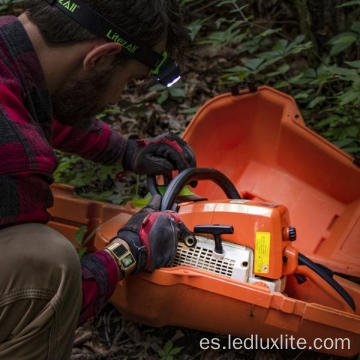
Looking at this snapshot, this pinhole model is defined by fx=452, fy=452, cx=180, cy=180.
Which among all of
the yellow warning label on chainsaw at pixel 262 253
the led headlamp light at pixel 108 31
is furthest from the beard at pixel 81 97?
the yellow warning label on chainsaw at pixel 262 253

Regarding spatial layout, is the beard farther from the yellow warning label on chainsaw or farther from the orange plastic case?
the yellow warning label on chainsaw

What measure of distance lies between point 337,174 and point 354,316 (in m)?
0.94

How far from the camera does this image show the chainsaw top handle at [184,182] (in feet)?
5.89

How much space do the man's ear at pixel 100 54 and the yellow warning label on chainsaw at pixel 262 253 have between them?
0.84m

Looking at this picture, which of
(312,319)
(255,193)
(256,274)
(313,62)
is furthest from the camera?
(313,62)

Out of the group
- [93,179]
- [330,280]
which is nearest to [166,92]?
[93,179]

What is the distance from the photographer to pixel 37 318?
4.33ft

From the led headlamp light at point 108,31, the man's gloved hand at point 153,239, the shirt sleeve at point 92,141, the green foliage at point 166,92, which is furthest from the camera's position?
the green foliage at point 166,92

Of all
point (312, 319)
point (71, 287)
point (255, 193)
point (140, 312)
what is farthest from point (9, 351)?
point (255, 193)

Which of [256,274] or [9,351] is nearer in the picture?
[9,351]

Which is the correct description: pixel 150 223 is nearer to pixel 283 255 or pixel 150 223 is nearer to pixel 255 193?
pixel 283 255

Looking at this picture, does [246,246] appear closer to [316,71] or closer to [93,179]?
[93,179]

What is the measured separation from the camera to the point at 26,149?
1.25 meters

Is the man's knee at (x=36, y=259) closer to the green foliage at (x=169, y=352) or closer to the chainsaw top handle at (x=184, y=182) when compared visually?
the chainsaw top handle at (x=184, y=182)
